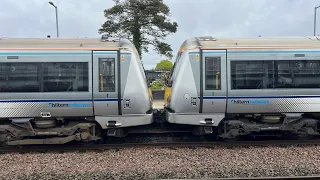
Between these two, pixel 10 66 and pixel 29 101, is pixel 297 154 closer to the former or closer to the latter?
pixel 29 101

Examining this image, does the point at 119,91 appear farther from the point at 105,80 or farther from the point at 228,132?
the point at 228,132

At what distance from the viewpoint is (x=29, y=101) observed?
768 centimetres

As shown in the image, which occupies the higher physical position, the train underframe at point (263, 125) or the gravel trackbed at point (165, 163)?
the train underframe at point (263, 125)

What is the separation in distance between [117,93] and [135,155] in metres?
1.78

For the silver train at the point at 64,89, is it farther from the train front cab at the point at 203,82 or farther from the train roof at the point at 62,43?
the train front cab at the point at 203,82

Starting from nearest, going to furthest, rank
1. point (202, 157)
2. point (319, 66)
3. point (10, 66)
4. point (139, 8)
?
point (202, 157) < point (10, 66) < point (319, 66) < point (139, 8)

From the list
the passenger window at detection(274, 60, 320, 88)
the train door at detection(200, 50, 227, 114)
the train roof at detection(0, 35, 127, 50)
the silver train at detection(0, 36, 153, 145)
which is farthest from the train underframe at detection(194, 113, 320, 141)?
the train roof at detection(0, 35, 127, 50)

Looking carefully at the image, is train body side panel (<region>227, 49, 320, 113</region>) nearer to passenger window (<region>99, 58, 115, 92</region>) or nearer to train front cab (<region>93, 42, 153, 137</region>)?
train front cab (<region>93, 42, 153, 137</region>)

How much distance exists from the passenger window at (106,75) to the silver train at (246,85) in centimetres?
180

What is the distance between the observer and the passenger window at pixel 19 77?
764 cm

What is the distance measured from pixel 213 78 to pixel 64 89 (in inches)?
165

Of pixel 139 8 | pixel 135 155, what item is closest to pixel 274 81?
pixel 135 155

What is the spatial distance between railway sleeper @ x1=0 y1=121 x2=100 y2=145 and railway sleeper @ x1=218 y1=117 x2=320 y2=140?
3.83 m

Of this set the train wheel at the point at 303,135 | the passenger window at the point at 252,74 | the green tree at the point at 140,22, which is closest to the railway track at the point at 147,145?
the train wheel at the point at 303,135
